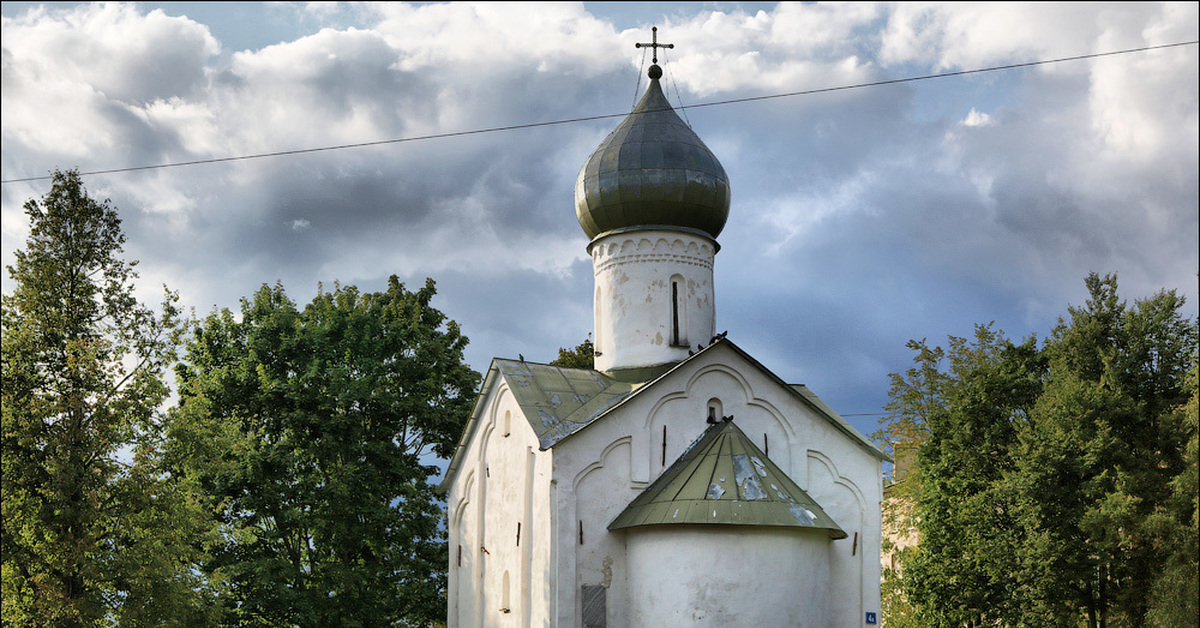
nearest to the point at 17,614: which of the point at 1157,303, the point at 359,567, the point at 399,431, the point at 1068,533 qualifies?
the point at 359,567

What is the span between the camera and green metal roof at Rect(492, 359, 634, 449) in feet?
54.2

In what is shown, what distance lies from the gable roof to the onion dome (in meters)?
2.61

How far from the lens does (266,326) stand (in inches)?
890

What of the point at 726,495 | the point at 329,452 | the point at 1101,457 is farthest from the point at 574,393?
the point at 1101,457

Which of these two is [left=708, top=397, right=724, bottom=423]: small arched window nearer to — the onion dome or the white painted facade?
the white painted facade

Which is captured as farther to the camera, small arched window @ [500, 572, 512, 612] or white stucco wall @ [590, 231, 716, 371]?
white stucco wall @ [590, 231, 716, 371]

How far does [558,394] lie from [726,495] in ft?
11.5

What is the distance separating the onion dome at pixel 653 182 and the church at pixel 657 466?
32 millimetres

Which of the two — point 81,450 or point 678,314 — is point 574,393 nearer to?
point 678,314

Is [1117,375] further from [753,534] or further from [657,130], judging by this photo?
[657,130]

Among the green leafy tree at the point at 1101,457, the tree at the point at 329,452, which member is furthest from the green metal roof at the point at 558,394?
the green leafy tree at the point at 1101,457

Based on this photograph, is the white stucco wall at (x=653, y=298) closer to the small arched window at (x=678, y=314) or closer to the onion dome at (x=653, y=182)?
the small arched window at (x=678, y=314)

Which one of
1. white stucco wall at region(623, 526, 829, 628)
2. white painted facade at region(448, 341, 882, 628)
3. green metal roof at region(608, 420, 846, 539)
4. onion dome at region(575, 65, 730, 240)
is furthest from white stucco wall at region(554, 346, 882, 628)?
onion dome at region(575, 65, 730, 240)

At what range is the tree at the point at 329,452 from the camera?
68.8 ft
